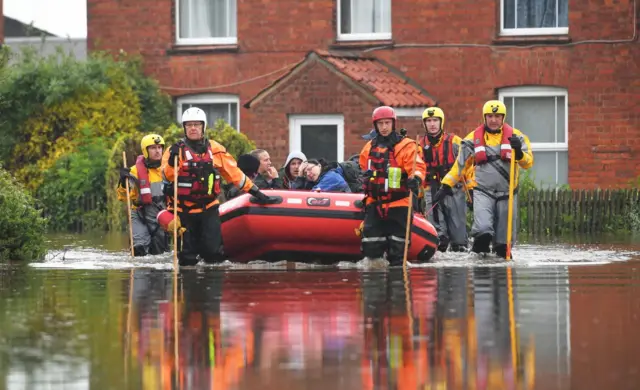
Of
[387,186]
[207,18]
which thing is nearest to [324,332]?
[387,186]

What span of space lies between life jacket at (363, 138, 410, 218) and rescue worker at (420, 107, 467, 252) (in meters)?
3.19

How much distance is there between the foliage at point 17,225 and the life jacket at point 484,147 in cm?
496

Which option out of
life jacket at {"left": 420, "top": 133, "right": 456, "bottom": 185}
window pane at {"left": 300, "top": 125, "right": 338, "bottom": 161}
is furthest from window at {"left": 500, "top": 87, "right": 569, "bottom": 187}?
life jacket at {"left": 420, "top": 133, "right": 456, "bottom": 185}

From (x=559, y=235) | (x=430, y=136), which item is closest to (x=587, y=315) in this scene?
(x=430, y=136)

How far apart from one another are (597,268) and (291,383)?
910 cm

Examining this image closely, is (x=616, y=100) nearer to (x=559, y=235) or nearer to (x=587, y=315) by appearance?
(x=559, y=235)

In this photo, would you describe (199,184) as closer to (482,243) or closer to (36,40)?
(482,243)

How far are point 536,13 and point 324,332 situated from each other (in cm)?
2056

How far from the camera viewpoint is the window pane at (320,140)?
31.1 m

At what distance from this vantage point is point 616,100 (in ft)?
101

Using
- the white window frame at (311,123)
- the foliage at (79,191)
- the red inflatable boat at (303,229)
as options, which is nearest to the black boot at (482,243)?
the red inflatable boat at (303,229)

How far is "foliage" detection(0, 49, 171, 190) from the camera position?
102ft

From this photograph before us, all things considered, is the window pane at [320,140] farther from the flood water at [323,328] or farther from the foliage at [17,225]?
the flood water at [323,328]

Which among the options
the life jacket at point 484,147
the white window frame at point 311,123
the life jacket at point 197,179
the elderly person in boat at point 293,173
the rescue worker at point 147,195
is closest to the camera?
the life jacket at point 197,179
